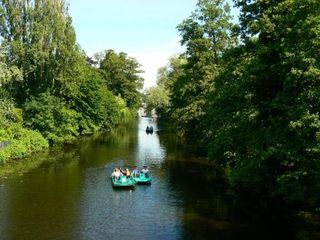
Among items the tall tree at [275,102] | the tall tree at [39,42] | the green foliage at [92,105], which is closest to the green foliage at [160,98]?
the green foliage at [92,105]

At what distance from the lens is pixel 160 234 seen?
24406 millimetres

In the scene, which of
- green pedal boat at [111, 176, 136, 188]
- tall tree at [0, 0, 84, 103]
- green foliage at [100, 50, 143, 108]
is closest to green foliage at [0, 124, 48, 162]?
tall tree at [0, 0, 84, 103]

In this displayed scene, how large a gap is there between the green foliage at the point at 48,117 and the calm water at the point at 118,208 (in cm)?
1238

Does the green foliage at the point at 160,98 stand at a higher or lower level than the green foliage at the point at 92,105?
higher

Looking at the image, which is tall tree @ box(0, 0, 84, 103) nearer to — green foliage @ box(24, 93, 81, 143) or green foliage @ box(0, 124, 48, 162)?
green foliage @ box(24, 93, 81, 143)

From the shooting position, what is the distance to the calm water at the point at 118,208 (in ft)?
80.5

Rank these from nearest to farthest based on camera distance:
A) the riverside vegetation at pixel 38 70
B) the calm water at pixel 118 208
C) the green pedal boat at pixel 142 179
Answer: the calm water at pixel 118 208 < the green pedal boat at pixel 142 179 < the riverside vegetation at pixel 38 70

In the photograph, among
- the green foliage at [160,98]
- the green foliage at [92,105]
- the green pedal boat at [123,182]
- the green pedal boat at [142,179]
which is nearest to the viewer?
the green pedal boat at [123,182]

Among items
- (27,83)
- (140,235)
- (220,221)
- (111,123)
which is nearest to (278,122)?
(220,221)

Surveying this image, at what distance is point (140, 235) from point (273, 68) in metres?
12.1

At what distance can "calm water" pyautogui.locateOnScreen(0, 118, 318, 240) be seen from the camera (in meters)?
24.5

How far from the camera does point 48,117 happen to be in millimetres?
57844

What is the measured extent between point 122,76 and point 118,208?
96465mm

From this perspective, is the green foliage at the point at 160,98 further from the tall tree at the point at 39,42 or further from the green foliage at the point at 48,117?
the green foliage at the point at 48,117
